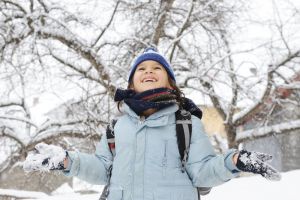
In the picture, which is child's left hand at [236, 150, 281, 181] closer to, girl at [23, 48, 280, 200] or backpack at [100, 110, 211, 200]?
girl at [23, 48, 280, 200]

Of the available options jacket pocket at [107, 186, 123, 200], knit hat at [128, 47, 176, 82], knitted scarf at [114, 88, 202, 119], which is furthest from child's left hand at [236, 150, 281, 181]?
knit hat at [128, 47, 176, 82]

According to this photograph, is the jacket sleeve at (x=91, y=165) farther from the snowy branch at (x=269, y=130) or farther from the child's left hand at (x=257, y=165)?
the snowy branch at (x=269, y=130)

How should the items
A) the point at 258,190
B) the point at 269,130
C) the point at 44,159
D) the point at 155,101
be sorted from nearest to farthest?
the point at 44,159 < the point at 155,101 < the point at 258,190 < the point at 269,130

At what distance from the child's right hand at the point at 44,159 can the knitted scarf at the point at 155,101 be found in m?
0.45

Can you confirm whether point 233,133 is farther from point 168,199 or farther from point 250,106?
point 168,199

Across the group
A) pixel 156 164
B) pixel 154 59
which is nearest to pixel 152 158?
pixel 156 164

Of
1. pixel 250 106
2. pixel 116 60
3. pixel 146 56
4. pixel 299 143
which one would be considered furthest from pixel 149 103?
pixel 299 143

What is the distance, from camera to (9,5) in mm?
8398

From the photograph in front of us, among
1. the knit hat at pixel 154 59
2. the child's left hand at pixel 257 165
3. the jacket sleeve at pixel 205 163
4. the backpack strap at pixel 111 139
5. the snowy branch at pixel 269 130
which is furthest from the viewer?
the snowy branch at pixel 269 130

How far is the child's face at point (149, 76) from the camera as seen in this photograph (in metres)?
2.42

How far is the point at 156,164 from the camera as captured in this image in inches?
83.4

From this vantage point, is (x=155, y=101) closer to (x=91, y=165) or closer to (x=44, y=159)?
(x=91, y=165)

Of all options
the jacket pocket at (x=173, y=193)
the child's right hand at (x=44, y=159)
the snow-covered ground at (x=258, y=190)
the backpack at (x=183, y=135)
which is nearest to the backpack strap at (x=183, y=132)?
the backpack at (x=183, y=135)

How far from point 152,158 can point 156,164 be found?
0.04 m
